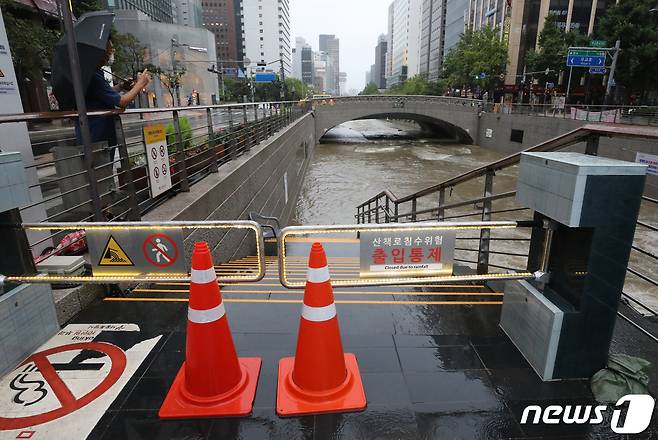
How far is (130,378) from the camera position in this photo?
269cm

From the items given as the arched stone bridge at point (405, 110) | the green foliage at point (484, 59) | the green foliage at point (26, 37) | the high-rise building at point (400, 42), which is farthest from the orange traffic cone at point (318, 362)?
the high-rise building at point (400, 42)

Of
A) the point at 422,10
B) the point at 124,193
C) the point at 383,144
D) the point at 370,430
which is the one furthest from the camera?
the point at 422,10

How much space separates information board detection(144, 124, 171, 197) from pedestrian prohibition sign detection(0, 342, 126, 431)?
2.29m

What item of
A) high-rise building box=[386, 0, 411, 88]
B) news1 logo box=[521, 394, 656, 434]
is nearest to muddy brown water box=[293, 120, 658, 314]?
news1 logo box=[521, 394, 656, 434]

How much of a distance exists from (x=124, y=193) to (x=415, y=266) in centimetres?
381

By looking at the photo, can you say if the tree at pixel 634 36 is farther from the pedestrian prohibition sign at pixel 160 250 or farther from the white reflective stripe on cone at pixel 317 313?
the pedestrian prohibition sign at pixel 160 250

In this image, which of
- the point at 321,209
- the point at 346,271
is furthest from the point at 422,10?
the point at 346,271

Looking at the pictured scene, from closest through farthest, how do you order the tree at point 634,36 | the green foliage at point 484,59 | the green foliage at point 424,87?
1. the tree at point 634,36
2. the green foliage at point 484,59
3. the green foliage at point 424,87

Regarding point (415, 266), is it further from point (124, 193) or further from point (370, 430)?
point (124, 193)

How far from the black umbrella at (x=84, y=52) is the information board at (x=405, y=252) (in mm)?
3194

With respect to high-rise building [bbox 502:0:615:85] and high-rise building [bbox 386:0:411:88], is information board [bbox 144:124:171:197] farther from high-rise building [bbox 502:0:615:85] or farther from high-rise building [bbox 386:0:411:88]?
high-rise building [bbox 386:0:411:88]

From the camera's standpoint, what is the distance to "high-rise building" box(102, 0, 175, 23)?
60.9 meters

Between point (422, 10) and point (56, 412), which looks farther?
point (422, 10)

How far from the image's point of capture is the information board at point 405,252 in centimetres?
276
